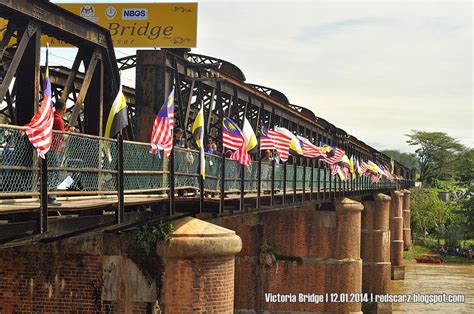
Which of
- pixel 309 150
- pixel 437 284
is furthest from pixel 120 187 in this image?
pixel 437 284

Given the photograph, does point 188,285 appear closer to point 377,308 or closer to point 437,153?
point 377,308

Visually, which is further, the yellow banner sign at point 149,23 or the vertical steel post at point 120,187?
the yellow banner sign at point 149,23

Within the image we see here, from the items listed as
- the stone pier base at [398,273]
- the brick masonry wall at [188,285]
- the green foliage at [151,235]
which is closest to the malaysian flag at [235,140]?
the green foliage at [151,235]

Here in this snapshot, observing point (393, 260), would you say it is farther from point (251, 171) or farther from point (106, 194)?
point (106, 194)

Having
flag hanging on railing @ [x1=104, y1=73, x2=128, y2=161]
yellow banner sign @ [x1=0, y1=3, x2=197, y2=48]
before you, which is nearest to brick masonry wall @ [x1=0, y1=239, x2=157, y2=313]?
flag hanging on railing @ [x1=104, y1=73, x2=128, y2=161]

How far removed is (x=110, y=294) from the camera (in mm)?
14742

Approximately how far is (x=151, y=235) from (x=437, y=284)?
53.3 m

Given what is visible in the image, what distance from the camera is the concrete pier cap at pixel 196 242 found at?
46.5ft

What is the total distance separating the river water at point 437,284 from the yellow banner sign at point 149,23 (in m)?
31.7

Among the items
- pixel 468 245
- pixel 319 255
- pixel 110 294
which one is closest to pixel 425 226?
pixel 468 245

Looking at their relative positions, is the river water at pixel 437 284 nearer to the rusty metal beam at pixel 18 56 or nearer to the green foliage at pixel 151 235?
the green foliage at pixel 151 235

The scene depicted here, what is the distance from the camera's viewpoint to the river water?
51.4 metres

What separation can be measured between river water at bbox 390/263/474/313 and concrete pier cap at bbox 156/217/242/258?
37.8 meters

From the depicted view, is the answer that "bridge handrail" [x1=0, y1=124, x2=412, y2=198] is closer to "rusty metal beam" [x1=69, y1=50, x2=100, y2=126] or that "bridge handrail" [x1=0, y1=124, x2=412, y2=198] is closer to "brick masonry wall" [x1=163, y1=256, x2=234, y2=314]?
"rusty metal beam" [x1=69, y1=50, x2=100, y2=126]
